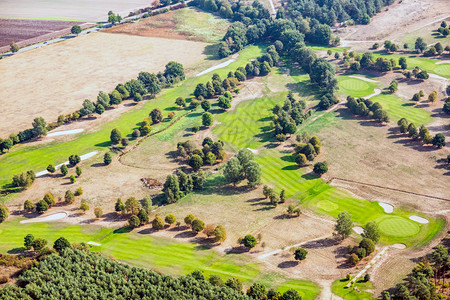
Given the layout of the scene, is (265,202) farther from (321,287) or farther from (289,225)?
(321,287)

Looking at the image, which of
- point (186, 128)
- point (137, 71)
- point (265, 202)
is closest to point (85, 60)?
point (137, 71)

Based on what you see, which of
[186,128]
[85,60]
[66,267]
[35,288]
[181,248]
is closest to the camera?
[35,288]

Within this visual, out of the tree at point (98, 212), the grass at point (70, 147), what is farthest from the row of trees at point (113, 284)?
the grass at point (70, 147)

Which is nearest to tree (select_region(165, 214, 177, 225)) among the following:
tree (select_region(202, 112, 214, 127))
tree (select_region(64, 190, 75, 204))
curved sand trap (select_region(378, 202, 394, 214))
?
tree (select_region(64, 190, 75, 204))

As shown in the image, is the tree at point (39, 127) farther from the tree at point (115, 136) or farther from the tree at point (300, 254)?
the tree at point (300, 254)

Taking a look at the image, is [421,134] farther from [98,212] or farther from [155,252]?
[98,212]
